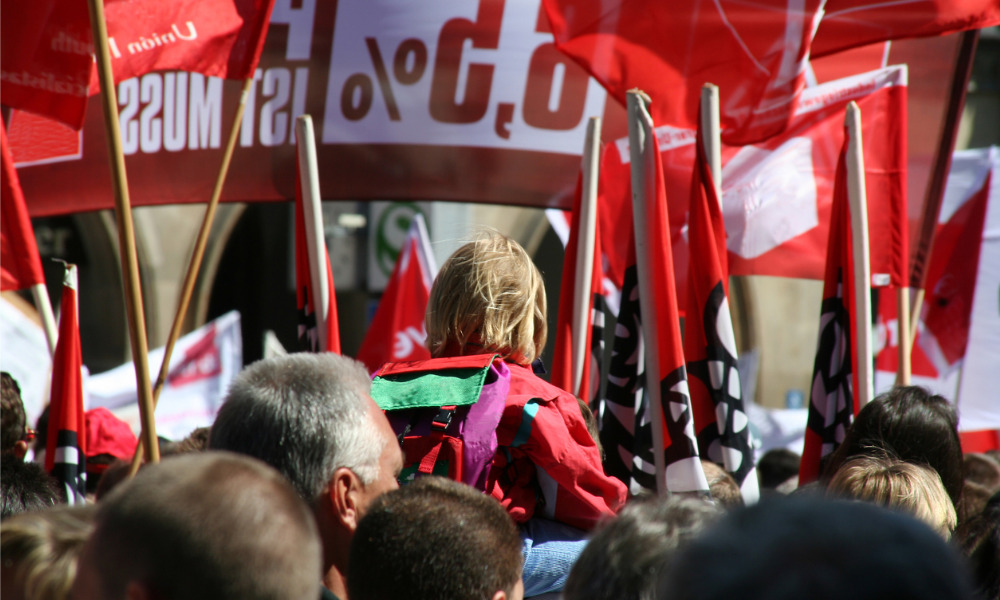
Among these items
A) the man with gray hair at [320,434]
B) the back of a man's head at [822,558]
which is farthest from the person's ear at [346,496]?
the back of a man's head at [822,558]

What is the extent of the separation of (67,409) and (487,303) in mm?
2140

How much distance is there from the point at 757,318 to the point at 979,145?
3927mm

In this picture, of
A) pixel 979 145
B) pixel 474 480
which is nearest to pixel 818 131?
pixel 474 480

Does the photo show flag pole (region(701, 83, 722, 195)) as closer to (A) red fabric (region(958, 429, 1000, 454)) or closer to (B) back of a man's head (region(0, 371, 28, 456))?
(B) back of a man's head (region(0, 371, 28, 456))

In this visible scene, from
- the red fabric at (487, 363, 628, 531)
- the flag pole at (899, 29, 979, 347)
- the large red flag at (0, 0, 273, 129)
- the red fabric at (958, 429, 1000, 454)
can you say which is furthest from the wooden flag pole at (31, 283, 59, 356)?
the red fabric at (958, 429, 1000, 454)

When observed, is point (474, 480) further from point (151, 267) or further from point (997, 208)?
point (151, 267)

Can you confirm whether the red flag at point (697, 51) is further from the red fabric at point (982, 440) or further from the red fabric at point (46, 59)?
the red fabric at point (982, 440)

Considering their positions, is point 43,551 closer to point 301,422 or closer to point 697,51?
point 301,422

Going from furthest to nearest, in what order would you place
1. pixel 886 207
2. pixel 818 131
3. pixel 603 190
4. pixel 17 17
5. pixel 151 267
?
pixel 151 267 → pixel 603 190 → pixel 818 131 → pixel 886 207 → pixel 17 17

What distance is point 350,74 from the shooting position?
4.46 m

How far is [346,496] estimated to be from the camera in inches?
66.6

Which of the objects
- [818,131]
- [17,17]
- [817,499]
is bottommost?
[817,499]

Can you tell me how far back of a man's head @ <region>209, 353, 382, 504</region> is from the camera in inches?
63.9

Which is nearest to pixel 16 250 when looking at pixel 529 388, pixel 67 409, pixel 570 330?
pixel 67 409
